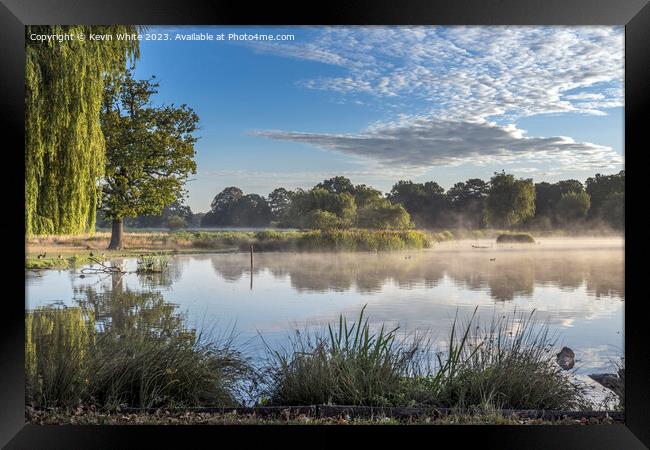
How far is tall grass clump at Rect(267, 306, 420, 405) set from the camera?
397 cm

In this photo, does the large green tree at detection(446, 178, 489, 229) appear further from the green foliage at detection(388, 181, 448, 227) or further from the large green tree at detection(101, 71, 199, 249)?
the large green tree at detection(101, 71, 199, 249)

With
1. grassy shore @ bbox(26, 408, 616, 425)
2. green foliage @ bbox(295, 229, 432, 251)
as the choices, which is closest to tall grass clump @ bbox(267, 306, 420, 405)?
grassy shore @ bbox(26, 408, 616, 425)

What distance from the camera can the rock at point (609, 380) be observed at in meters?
4.20

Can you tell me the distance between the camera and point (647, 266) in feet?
12.1

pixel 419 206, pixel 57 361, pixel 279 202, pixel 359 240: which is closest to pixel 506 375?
pixel 419 206

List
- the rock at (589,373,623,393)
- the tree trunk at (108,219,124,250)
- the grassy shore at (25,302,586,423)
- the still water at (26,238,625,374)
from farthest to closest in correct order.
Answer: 1. the tree trunk at (108,219,124,250)
2. the still water at (26,238,625,374)
3. the rock at (589,373,623,393)
4. the grassy shore at (25,302,586,423)

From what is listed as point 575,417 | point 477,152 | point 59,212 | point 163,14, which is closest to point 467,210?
point 477,152

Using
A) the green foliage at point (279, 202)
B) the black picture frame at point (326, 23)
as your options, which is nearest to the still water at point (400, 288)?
the green foliage at point (279, 202)

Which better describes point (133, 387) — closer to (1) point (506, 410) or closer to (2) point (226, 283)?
(2) point (226, 283)

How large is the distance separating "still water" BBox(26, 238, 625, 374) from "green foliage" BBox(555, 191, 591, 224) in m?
0.19

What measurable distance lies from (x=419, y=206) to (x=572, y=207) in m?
1.31

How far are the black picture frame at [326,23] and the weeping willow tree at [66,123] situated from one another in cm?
82

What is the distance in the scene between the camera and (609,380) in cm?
429

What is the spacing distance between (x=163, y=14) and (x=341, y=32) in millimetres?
1529
